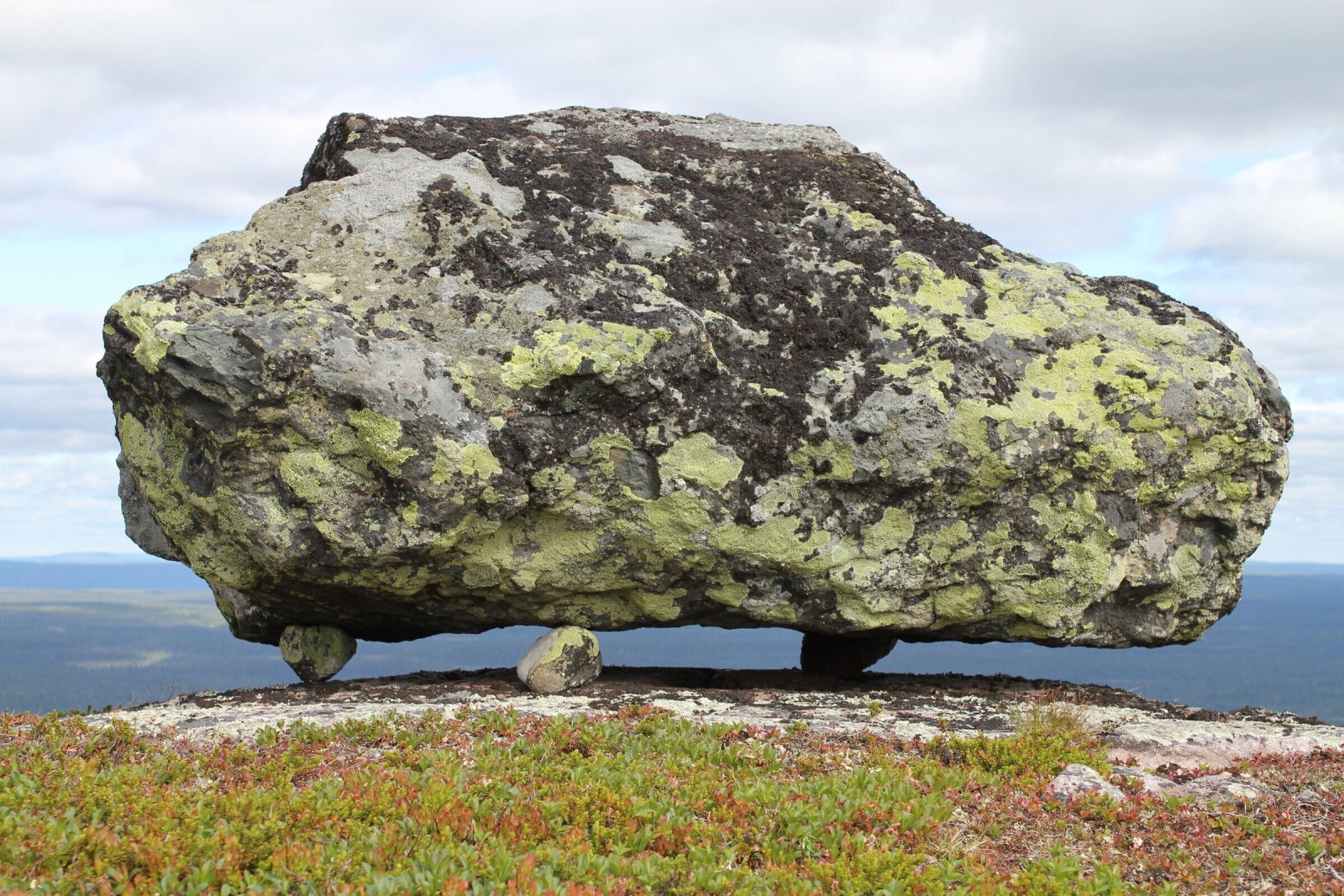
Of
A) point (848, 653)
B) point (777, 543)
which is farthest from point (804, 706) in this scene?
point (848, 653)

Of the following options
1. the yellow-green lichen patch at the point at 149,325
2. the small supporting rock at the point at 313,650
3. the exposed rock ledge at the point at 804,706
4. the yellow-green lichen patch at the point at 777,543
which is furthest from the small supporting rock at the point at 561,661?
the yellow-green lichen patch at the point at 149,325

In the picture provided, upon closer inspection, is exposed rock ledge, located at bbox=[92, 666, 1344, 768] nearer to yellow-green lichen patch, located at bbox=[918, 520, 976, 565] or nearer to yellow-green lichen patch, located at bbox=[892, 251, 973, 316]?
yellow-green lichen patch, located at bbox=[918, 520, 976, 565]

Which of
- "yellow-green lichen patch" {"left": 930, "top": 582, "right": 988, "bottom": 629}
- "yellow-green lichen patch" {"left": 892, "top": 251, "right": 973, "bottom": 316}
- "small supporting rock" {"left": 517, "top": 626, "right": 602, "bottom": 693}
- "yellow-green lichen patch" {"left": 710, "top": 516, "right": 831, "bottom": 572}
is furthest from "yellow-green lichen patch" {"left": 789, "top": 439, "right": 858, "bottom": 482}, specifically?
"small supporting rock" {"left": 517, "top": 626, "right": 602, "bottom": 693}

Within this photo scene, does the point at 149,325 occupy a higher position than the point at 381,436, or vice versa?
the point at 149,325

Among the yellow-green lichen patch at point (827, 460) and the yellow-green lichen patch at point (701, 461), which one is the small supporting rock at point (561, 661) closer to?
the yellow-green lichen patch at point (701, 461)

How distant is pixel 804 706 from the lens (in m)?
13.8

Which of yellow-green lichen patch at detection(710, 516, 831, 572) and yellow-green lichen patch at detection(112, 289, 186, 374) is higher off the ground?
yellow-green lichen patch at detection(112, 289, 186, 374)

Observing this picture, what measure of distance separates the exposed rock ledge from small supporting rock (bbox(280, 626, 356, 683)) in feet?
2.92

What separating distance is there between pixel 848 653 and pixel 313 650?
8215 mm

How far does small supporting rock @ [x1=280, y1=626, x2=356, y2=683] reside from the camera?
645 inches

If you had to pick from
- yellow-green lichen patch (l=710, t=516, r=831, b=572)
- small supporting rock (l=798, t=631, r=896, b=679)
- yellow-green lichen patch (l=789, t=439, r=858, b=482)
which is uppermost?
yellow-green lichen patch (l=789, t=439, r=858, b=482)

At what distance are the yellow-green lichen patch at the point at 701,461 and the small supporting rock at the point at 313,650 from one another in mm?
5901

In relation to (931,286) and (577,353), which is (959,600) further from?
(577,353)

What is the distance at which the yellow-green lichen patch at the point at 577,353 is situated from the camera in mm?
13656
